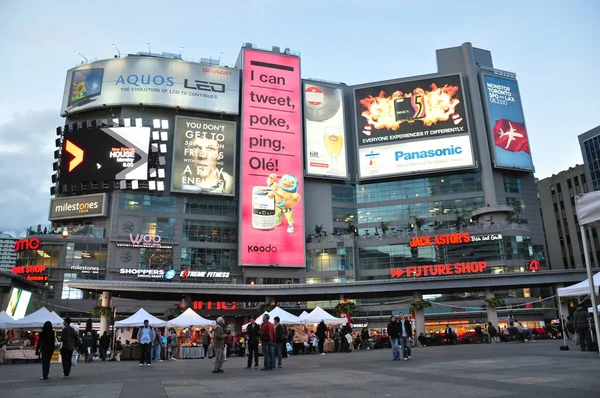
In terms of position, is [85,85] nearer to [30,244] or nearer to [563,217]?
[30,244]

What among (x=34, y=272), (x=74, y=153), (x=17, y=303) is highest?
(x=74, y=153)

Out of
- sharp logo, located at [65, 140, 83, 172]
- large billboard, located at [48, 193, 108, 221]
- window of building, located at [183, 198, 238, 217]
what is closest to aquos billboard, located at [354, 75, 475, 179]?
window of building, located at [183, 198, 238, 217]

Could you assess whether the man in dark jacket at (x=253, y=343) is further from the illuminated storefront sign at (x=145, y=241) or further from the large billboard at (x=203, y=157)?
the large billboard at (x=203, y=157)

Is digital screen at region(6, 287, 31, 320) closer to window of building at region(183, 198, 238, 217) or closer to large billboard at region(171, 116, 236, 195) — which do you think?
large billboard at region(171, 116, 236, 195)

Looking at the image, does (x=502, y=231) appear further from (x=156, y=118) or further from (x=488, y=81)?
(x=156, y=118)

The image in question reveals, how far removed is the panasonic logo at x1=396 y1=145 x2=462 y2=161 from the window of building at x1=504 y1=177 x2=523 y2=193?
10847mm

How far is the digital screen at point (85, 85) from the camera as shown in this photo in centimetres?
8062

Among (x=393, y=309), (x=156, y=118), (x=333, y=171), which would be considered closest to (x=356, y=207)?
(x=333, y=171)

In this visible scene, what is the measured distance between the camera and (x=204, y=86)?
271 feet

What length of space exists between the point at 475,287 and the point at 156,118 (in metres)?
57.1

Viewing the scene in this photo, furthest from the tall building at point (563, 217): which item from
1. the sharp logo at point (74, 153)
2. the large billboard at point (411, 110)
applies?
the sharp logo at point (74, 153)

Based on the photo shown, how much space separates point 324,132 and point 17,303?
189ft

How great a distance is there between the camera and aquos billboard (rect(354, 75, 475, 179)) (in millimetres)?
82750

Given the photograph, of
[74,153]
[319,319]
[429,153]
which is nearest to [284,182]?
[429,153]
